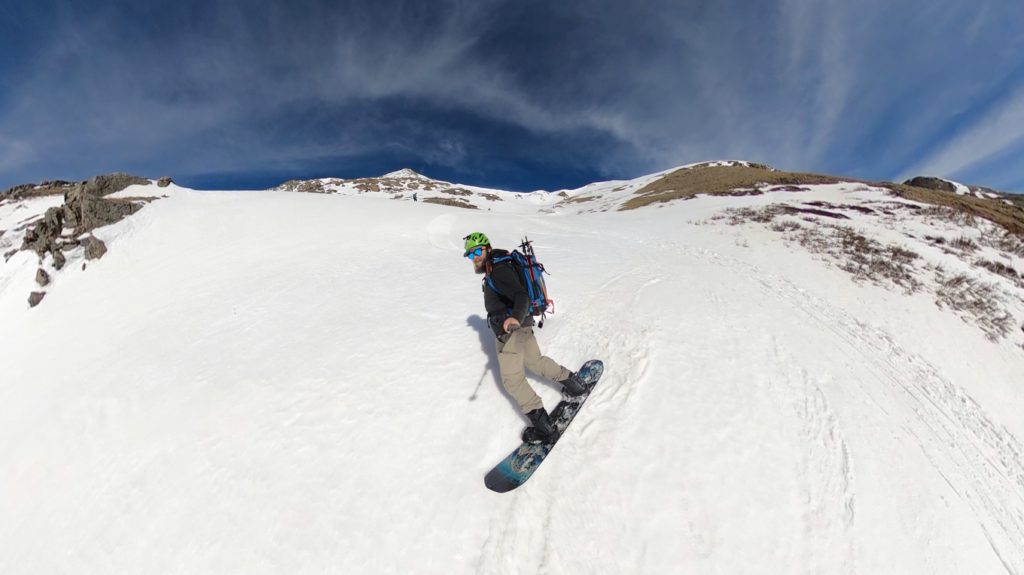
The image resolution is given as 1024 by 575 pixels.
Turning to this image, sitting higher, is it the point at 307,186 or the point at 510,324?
the point at 307,186

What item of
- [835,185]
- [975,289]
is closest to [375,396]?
[975,289]

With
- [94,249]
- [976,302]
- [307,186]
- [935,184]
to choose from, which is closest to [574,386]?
[976,302]

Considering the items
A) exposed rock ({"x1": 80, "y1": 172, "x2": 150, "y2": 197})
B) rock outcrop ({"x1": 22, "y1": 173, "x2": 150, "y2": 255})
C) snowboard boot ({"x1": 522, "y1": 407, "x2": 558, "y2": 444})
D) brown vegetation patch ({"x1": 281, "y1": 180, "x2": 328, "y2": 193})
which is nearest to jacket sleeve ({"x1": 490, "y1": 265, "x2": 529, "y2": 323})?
snowboard boot ({"x1": 522, "y1": 407, "x2": 558, "y2": 444})

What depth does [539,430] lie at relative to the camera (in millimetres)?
5008

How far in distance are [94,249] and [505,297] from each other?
23.2 meters

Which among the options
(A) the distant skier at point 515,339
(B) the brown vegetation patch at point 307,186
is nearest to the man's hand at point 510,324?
(A) the distant skier at point 515,339

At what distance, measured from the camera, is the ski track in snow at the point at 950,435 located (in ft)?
15.1

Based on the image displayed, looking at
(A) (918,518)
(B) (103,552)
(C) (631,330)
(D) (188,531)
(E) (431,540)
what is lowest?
(B) (103,552)

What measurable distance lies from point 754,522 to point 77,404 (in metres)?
13.4

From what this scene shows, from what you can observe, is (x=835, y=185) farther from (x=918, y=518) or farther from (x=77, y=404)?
(x=77, y=404)

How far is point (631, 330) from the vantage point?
771cm

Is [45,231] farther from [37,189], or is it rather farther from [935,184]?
[935,184]

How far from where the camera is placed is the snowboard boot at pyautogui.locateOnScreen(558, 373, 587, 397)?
5.61 m

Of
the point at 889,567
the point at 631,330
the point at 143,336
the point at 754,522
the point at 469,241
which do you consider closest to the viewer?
the point at 889,567
